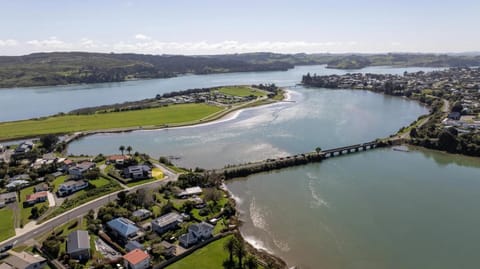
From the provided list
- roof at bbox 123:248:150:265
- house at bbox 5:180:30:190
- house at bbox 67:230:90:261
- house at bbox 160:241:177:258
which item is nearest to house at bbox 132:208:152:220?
house at bbox 67:230:90:261

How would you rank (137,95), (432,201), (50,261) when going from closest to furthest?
1. (50,261)
2. (432,201)
3. (137,95)

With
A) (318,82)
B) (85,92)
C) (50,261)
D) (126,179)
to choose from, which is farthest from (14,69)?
(50,261)

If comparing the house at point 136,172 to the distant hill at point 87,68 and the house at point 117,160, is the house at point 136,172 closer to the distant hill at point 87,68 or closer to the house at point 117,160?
the house at point 117,160

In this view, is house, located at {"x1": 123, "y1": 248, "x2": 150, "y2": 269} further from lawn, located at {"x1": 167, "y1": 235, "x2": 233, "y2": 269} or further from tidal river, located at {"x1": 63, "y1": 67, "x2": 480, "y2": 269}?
tidal river, located at {"x1": 63, "y1": 67, "x2": 480, "y2": 269}

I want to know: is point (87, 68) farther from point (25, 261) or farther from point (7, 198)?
point (25, 261)

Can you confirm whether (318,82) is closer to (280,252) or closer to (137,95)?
(137,95)

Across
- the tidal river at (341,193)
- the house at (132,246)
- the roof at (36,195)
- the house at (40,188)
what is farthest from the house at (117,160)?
the house at (132,246)
